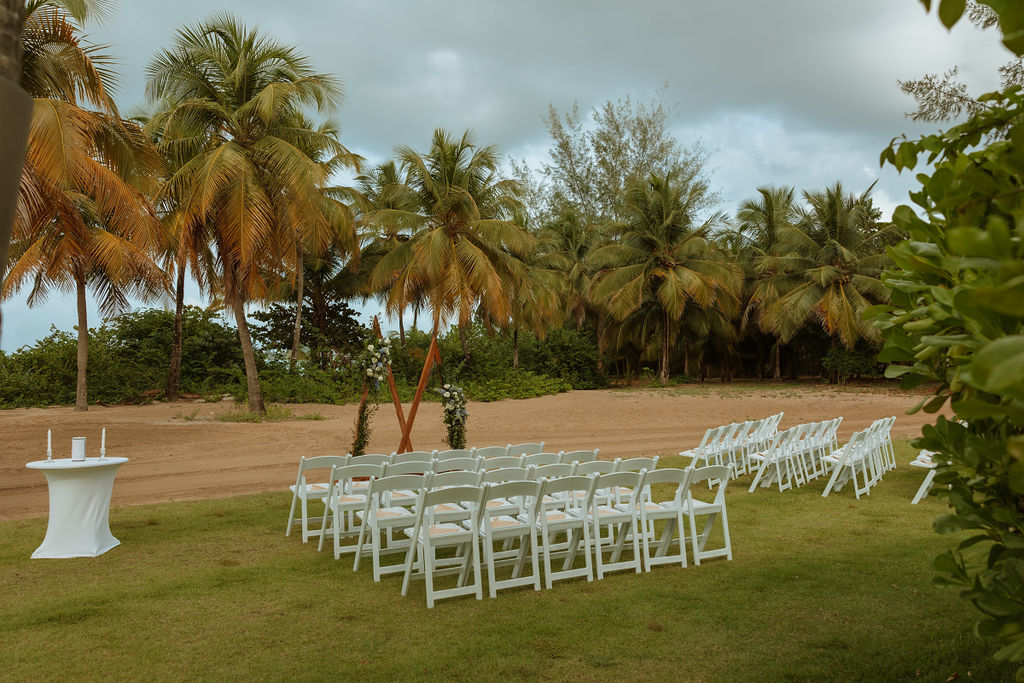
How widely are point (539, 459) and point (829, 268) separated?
23112 mm

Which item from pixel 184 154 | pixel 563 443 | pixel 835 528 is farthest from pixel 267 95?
pixel 835 528

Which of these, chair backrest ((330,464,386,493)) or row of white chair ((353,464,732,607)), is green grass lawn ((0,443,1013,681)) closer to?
row of white chair ((353,464,732,607))

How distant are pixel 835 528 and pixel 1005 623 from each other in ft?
19.4

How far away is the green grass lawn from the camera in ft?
12.5

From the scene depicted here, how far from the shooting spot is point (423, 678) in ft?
12.1

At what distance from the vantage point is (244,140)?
17.9 meters

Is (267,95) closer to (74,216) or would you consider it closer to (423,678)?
(74,216)

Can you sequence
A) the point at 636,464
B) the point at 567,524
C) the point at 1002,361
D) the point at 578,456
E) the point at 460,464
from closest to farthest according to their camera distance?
the point at 1002,361 → the point at 567,524 → the point at 636,464 → the point at 460,464 → the point at 578,456

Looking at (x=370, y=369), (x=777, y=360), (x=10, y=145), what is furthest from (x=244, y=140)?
(x=777, y=360)

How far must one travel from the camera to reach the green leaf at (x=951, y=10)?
96 cm

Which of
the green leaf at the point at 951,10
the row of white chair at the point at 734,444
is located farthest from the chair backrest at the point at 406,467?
the green leaf at the point at 951,10

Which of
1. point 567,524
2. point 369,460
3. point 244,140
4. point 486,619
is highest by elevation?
point 244,140

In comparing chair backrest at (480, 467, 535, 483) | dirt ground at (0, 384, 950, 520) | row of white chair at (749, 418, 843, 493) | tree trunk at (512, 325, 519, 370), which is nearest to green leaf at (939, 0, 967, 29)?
chair backrest at (480, 467, 535, 483)

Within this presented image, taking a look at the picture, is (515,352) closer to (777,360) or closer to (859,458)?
(777,360)
